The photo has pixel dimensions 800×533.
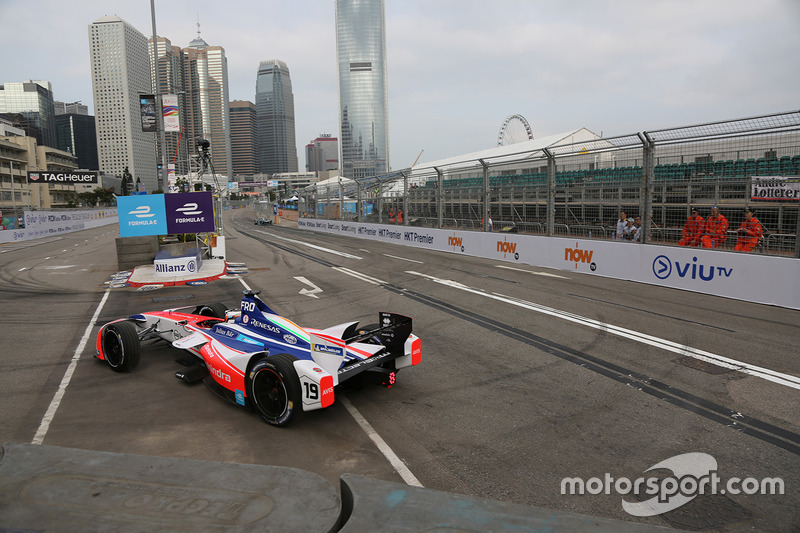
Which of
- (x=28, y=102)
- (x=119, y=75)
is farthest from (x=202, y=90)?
(x=28, y=102)

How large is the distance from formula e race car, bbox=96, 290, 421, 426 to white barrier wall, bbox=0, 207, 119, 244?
123 feet

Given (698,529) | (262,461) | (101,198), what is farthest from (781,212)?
(101,198)

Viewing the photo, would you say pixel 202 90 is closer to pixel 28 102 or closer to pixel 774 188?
pixel 774 188

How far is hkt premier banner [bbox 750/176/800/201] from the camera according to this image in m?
9.95

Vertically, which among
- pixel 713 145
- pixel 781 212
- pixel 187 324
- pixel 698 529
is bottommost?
pixel 698 529

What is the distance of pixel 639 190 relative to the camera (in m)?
13.1

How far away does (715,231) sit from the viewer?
11.1m

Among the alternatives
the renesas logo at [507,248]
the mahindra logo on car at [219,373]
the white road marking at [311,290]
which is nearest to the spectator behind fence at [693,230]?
the renesas logo at [507,248]

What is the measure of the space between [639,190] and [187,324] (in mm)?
11776

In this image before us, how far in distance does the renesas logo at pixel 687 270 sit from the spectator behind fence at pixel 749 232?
0.59 metres

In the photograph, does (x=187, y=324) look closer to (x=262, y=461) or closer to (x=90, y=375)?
(x=90, y=375)

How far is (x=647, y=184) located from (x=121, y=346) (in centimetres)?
1260

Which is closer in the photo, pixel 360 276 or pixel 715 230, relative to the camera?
pixel 715 230

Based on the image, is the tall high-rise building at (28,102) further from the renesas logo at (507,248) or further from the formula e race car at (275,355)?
the formula e race car at (275,355)
